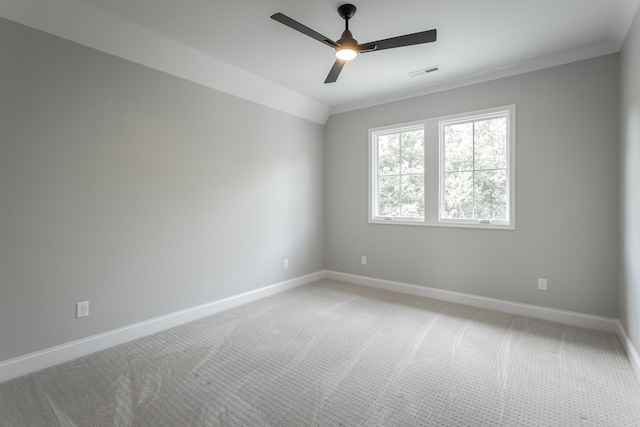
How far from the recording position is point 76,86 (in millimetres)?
2580

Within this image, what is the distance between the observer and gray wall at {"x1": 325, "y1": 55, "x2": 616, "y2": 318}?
3.06m

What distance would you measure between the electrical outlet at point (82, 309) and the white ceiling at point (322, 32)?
7.03 ft

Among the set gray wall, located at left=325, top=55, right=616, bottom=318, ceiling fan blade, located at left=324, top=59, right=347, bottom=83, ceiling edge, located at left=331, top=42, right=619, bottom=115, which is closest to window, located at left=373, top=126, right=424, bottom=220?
gray wall, located at left=325, top=55, right=616, bottom=318

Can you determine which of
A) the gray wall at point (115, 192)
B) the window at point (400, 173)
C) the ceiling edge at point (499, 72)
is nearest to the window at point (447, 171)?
the window at point (400, 173)

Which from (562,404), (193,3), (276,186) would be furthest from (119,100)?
(562,404)

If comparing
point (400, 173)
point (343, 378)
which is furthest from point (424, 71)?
point (343, 378)

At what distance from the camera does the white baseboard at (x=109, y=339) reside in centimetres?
230

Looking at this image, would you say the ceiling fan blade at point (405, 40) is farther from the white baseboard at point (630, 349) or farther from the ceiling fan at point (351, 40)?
the white baseboard at point (630, 349)

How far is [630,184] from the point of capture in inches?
101

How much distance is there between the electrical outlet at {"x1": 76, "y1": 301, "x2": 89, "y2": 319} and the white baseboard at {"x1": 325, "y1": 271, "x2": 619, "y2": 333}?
3.35 metres

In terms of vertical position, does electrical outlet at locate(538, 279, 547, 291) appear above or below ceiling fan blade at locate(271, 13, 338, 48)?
below

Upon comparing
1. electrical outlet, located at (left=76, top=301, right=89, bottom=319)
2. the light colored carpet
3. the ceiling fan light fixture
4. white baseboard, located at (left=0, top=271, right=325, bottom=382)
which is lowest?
the light colored carpet

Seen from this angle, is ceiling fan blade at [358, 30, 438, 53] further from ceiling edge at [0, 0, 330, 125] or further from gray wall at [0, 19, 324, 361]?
gray wall at [0, 19, 324, 361]

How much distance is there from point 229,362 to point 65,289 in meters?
1.44
